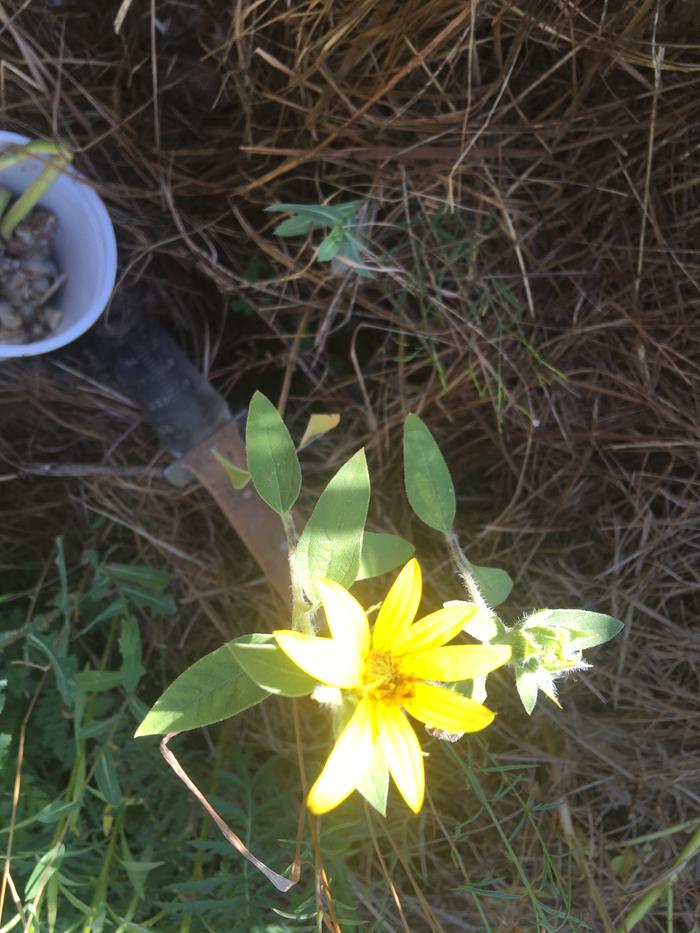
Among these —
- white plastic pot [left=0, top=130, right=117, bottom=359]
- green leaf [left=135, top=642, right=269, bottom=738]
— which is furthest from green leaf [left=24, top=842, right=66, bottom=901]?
white plastic pot [left=0, top=130, right=117, bottom=359]

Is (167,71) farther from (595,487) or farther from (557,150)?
(595,487)

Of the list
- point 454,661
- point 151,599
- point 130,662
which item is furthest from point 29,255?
point 454,661

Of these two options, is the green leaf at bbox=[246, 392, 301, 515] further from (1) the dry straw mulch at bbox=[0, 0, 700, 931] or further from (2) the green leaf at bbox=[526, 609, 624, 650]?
(1) the dry straw mulch at bbox=[0, 0, 700, 931]

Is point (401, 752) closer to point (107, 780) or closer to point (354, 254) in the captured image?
point (107, 780)

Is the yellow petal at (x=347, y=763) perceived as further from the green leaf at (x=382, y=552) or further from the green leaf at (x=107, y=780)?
the green leaf at (x=107, y=780)

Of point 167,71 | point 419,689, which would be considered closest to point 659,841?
point 419,689

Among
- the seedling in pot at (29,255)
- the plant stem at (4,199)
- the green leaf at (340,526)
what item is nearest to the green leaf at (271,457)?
the green leaf at (340,526)
